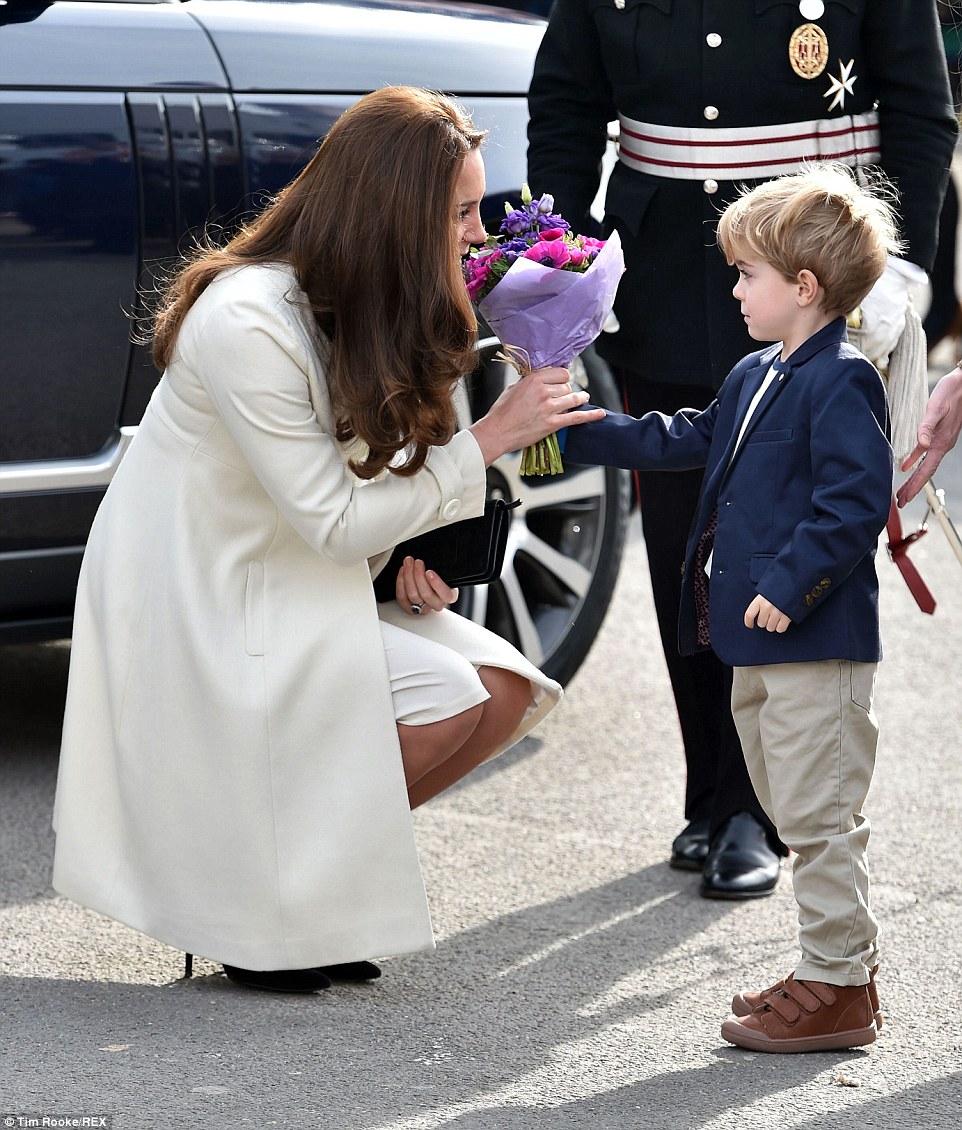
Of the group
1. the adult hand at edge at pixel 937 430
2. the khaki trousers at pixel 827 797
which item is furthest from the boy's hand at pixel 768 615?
the adult hand at edge at pixel 937 430

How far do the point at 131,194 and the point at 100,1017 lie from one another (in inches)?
63.2

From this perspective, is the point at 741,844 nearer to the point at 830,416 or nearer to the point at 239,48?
the point at 830,416

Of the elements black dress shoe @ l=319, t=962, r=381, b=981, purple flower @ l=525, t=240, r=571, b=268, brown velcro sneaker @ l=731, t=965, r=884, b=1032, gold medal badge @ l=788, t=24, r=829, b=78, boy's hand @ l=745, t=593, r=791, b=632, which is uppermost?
gold medal badge @ l=788, t=24, r=829, b=78

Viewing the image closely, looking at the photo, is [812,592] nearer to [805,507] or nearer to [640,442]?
[805,507]

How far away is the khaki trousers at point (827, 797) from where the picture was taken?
248 cm

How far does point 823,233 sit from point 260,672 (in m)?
1.02

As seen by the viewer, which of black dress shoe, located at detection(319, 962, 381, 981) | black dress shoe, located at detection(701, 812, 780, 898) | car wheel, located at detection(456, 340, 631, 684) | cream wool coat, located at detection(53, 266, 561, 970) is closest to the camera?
cream wool coat, located at detection(53, 266, 561, 970)

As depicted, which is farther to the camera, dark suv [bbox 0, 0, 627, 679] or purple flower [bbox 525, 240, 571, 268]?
dark suv [bbox 0, 0, 627, 679]

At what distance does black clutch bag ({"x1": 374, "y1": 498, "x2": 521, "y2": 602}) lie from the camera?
9.39ft

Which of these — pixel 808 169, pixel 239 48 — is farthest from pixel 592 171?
pixel 239 48

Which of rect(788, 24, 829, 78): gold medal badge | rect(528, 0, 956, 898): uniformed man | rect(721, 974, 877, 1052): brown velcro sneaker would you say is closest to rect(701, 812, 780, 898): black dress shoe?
rect(528, 0, 956, 898): uniformed man

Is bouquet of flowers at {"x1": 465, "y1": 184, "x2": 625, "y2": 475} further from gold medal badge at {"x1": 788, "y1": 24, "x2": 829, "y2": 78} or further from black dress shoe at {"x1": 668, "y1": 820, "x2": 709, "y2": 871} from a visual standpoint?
black dress shoe at {"x1": 668, "y1": 820, "x2": 709, "y2": 871}

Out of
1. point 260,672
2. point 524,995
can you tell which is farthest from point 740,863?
point 260,672

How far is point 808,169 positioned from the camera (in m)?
2.95
